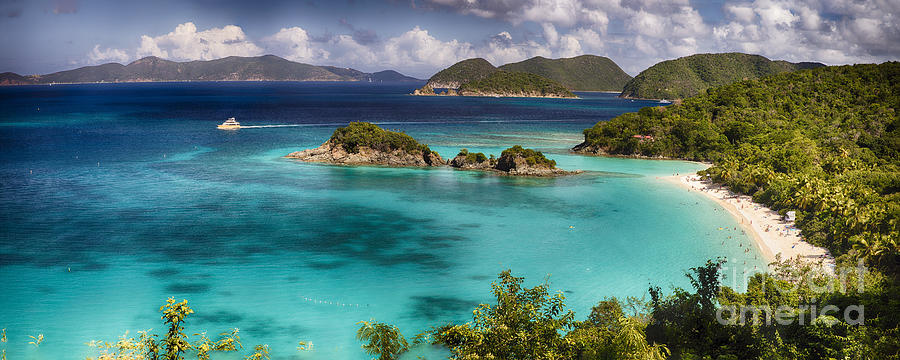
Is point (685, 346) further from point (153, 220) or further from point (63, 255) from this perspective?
point (153, 220)

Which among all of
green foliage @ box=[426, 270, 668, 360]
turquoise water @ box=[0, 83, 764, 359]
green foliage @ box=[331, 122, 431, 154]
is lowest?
turquoise water @ box=[0, 83, 764, 359]

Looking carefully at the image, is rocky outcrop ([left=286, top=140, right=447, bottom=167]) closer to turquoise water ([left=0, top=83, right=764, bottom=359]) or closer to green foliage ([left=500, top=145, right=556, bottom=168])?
turquoise water ([left=0, top=83, right=764, bottom=359])

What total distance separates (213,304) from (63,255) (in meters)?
15.8

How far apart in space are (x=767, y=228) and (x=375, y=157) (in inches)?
2014

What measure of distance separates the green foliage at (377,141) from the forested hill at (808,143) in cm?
3167

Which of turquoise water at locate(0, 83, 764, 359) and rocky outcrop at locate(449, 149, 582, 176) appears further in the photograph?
rocky outcrop at locate(449, 149, 582, 176)

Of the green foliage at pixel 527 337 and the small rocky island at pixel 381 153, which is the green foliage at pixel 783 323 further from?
the small rocky island at pixel 381 153

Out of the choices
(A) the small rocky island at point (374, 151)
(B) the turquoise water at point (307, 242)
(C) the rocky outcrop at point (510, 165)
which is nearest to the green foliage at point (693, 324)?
(B) the turquoise water at point (307, 242)

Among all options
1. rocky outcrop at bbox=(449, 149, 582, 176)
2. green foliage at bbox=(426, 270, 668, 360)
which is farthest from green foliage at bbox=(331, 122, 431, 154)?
green foliage at bbox=(426, 270, 668, 360)

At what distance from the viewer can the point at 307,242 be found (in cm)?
4116

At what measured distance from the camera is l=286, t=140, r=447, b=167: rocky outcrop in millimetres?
77125

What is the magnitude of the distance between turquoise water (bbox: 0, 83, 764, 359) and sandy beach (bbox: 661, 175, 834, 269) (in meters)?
1.46

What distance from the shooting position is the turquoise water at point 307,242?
28.8 metres

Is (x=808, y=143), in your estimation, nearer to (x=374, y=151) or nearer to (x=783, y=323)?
(x=783, y=323)
